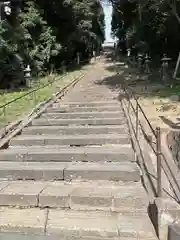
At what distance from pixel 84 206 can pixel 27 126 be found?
4366mm

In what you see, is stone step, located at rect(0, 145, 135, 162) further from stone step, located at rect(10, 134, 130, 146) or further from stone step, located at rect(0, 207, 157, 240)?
stone step, located at rect(0, 207, 157, 240)

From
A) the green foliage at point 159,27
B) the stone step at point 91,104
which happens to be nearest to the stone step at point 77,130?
the stone step at point 91,104

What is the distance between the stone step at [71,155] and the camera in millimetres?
6754

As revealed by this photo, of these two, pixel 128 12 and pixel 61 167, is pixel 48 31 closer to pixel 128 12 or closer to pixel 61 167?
pixel 128 12

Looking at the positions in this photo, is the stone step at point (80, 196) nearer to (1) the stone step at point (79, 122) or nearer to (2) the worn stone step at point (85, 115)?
(1) the stone step at point (79, 122)

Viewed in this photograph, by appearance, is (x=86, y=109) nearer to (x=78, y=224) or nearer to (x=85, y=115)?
(x=85, y=115)

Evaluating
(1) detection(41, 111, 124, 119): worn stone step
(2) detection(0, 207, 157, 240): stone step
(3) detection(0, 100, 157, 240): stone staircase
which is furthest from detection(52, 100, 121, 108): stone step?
(2) detection(0, 207, 157, 240): stone step

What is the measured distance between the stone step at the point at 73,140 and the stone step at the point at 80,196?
77.5 inches

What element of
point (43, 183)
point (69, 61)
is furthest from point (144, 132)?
point (69, 61)

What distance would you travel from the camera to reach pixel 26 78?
17.6m

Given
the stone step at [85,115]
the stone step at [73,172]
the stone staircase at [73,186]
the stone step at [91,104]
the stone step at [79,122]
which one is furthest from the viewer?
the stone step at [91,104]

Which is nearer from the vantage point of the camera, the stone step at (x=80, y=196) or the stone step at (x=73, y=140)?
the stone step at (x=80, y=196)

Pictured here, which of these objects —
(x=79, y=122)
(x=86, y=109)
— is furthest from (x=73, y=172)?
(x=86, y=109)

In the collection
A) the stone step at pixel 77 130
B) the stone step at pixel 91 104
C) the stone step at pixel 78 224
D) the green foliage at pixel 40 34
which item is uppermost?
the green foliage at pixel 40 34
